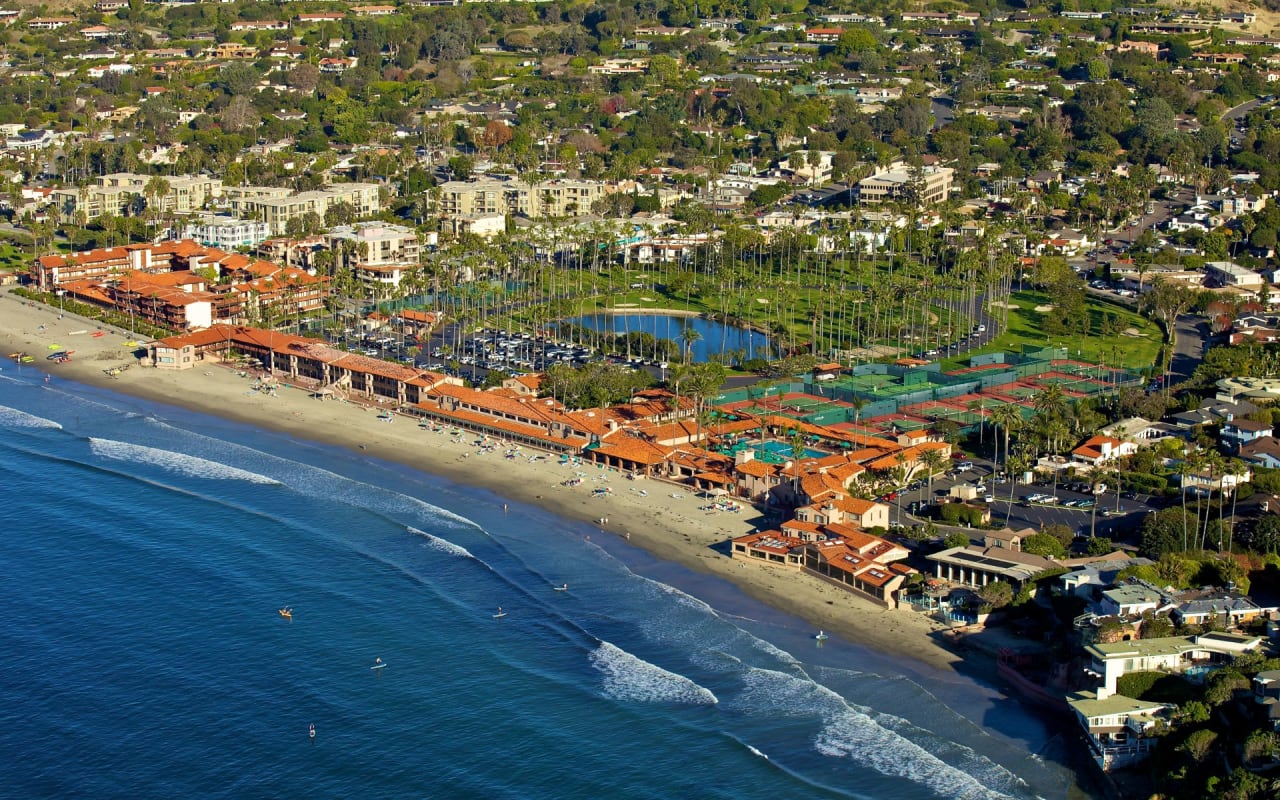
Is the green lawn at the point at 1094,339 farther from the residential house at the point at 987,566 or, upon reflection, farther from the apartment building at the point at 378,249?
the apartment building at the point at 378,249

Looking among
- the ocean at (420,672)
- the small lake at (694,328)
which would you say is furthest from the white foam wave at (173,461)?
the small lake at (694,328)

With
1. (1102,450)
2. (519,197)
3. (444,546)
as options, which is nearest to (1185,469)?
(1102,450)

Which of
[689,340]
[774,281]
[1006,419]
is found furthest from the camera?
[774,281]

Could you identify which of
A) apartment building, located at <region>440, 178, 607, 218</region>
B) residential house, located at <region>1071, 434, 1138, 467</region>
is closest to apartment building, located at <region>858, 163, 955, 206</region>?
apartment building, located at <region>440, 178, 607, 218</region>

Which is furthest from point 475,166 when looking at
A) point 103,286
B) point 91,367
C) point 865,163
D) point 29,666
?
point 29,666

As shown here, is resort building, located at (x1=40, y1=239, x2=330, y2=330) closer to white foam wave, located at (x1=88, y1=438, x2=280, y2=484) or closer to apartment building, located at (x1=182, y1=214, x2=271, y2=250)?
apartment building, located at (x1=182, y1=214, x2=271, y2=250)

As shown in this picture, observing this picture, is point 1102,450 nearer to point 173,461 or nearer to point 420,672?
point 420,672
